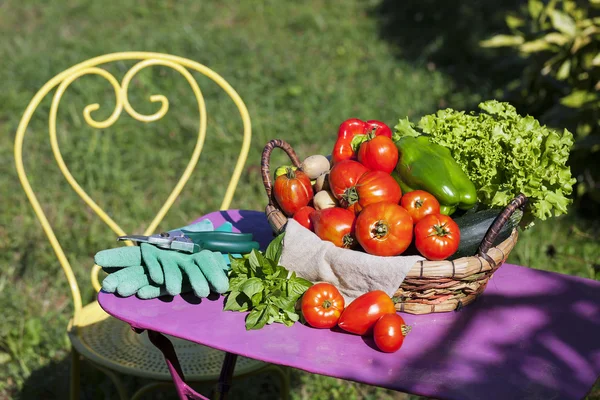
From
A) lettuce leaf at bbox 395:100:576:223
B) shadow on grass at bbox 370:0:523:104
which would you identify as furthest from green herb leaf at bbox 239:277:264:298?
shadow on grass at bbox 370:0:523:104

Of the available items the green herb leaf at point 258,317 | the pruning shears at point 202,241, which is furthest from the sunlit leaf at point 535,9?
the green herb leaf at point 258,317

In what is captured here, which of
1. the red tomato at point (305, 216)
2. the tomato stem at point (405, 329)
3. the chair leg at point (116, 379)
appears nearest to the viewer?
the tomato stem at point (405, 329)

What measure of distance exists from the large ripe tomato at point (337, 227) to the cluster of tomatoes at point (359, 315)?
127mm

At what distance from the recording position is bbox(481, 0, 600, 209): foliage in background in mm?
4016

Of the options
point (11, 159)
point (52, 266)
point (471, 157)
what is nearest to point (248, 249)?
point (471, 157)

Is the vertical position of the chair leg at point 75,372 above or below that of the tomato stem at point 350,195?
below

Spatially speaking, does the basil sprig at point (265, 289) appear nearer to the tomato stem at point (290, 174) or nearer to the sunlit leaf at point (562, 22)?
the tomato stem at point (290, 174)

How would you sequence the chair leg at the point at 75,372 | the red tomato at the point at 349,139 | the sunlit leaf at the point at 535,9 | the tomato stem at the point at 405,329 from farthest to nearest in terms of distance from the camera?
the sunlit leaf at the point at 535,9 < the chair leg at the point at 75,372 < the red tomato at the point at 349,139 < the tomato stem at the point at 405,329

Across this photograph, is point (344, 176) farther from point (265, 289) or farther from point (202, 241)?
point (202, 241)

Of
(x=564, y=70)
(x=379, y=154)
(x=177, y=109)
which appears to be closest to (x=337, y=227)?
(x=379, y=154)

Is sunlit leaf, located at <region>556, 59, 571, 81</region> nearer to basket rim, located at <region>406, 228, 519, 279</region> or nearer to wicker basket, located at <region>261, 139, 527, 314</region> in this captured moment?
wicker basket, located at <region>261, 139, 527, 314</region>

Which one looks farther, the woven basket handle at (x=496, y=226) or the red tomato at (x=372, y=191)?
the red tomato at (x=372, y=191)

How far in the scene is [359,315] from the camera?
1.79 metres

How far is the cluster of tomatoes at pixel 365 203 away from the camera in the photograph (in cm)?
180
